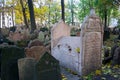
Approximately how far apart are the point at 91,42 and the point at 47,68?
287 cm

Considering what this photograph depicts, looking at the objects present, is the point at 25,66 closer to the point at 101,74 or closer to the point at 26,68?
the point at 26,68

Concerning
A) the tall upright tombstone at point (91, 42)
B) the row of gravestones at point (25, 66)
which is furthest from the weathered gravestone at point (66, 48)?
the row of gravestones at point (25, 66)

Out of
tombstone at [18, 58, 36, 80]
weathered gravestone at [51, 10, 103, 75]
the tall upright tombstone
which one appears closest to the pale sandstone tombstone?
weathered gravestone at [51, 10, 103, 75]

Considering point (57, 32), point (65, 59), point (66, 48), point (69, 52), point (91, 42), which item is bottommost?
point (65, 59)

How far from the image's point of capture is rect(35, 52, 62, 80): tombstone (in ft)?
14.3

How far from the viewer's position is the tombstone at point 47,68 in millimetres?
4367

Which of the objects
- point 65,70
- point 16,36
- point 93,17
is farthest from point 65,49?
point 16,36

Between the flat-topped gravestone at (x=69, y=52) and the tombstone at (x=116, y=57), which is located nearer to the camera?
the flat-topped gravestone at (x=69, y=52)

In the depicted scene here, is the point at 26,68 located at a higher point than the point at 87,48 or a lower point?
lower

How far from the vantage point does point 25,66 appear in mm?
4805

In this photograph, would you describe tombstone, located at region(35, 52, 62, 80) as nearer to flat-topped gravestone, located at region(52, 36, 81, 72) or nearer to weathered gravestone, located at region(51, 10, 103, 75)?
weathered gravestone, located at region(51, 10, 103, 75)

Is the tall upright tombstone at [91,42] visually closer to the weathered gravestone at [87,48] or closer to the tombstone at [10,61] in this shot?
the weathered gravestone at [87,48]

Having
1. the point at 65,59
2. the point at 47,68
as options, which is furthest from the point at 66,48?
the point at 47,68

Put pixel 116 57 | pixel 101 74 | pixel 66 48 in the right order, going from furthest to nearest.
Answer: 1. pixel 66 48
2. pixel 116 57
3. pixel 101 74
